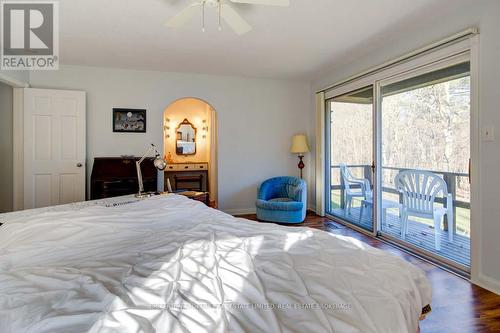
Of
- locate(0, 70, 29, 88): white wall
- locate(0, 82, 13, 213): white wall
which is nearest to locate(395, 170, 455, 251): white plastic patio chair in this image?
locate(0, 70, 29, 88): white wall

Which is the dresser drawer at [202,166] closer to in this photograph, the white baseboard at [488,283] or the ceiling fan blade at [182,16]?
the ceiling fan blade at [182,16]

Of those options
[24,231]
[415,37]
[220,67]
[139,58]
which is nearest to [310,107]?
[220,67]

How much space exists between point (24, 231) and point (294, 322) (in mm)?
1417

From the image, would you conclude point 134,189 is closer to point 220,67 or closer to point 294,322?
point 220,67

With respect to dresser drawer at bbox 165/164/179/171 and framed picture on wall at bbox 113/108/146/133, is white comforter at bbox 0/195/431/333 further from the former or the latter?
dresser drawer at bbox 165/164/179/171

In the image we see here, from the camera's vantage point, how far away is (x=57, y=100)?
404 cm

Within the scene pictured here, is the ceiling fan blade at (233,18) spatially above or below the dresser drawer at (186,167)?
above

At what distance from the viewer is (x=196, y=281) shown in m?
0.97

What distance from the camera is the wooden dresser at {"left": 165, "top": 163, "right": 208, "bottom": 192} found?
6.02m

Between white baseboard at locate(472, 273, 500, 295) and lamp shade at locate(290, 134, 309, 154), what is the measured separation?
301cm

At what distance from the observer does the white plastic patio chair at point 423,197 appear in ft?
9.83

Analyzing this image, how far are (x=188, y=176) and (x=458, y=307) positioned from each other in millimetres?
5010

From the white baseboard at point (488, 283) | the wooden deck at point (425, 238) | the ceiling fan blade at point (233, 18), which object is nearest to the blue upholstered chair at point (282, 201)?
the wooden deck at point (425, 238)

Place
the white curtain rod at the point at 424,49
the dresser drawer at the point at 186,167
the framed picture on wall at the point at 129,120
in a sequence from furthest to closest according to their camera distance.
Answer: the dresser drawer at the point at 186,167, the framed picture on wall at the point at 129,120, the white curtain rod at the point at 424,49
